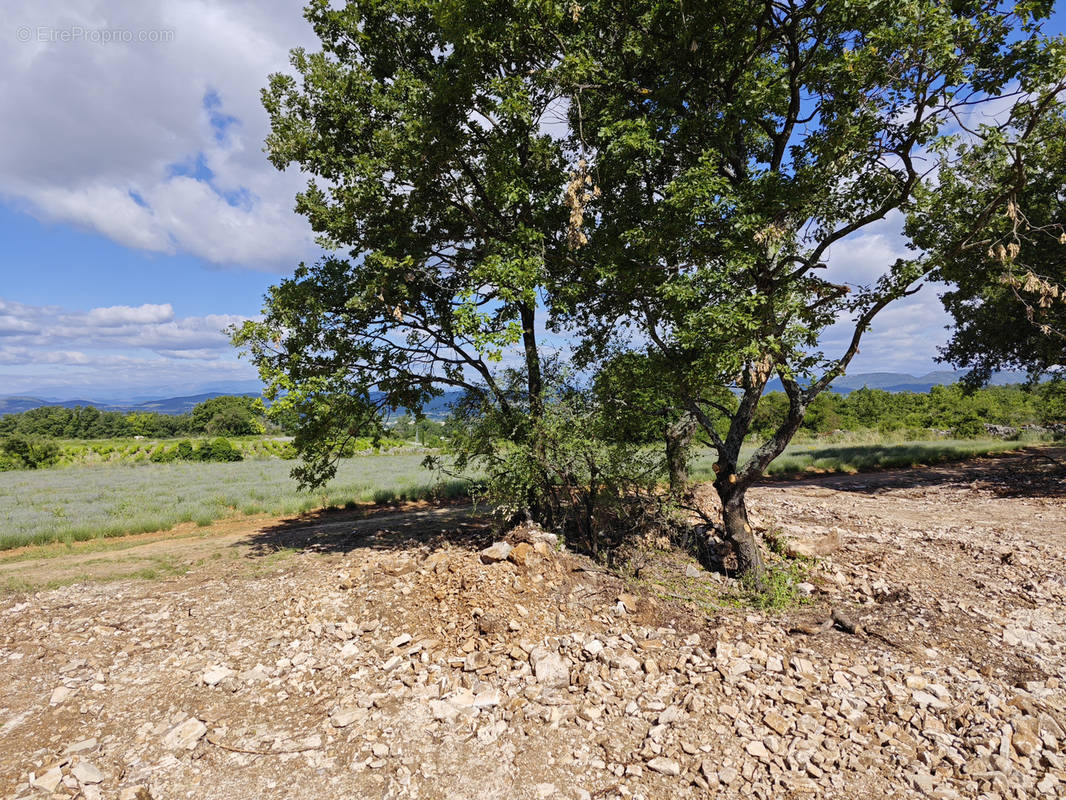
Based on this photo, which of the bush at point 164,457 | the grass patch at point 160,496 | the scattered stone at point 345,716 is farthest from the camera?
the bush at point 164,457

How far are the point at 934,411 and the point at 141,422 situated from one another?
260 ft

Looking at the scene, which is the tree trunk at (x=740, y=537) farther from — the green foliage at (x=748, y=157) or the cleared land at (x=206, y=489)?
the cleared land at (x=206, y=489)

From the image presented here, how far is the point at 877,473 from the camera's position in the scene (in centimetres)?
1822

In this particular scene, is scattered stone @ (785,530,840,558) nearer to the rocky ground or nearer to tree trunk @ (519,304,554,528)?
the rocky ground

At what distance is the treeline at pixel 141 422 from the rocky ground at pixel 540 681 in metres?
56.2

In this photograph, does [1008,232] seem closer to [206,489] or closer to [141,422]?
[206,489]

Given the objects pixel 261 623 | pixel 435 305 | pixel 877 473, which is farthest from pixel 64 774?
pixel 877 473

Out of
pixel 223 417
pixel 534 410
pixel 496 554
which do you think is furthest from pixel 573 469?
pixel 223 417

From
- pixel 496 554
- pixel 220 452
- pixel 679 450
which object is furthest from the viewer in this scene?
pixel 220 452

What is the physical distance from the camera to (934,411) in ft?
119

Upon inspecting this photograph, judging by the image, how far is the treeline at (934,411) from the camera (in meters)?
28.6

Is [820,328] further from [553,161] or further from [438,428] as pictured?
[438,428]

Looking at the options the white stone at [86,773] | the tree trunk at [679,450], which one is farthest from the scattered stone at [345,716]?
the tree trunk at [679,450]

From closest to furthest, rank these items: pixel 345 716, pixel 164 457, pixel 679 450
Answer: pixel 345 716 < pixel 679 450 < pixel 164 457
